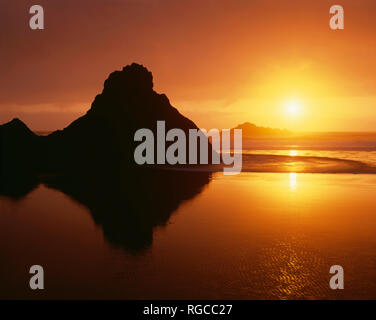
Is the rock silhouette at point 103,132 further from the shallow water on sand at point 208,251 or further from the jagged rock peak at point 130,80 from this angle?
the shallow water on sand at point 208,251

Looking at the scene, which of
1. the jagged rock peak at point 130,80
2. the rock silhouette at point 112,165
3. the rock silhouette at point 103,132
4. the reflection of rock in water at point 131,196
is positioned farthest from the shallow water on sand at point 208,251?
the jagged rock peak at point 130,80

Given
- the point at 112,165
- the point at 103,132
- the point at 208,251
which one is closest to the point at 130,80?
the point at 103,132

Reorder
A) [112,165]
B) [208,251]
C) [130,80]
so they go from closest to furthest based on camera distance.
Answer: [208,251] < [112,165] < [130,80]

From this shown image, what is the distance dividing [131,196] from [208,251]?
12.6 m

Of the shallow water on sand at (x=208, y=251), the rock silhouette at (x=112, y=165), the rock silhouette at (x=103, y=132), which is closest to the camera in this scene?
the shallow water on sand at (x=208, y=251)

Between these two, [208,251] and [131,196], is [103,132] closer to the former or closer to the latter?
[131,196]

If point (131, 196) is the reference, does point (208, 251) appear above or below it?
below

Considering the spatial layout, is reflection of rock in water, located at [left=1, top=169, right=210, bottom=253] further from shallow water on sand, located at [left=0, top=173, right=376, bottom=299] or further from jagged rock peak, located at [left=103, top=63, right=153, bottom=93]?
jagged rock peak, located at [left=103, top=63, right=153, bottom=93]

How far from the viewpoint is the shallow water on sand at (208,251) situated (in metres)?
10.5

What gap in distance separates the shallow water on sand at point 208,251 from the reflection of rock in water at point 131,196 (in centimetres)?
68

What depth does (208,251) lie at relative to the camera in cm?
1372

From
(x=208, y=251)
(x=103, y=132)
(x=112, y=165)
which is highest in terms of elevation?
(x=103, y=132)

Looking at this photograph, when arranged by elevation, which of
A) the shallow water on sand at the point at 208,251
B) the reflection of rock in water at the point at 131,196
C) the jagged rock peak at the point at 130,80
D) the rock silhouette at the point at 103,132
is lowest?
the shallow water on sand at the point at 208,251
